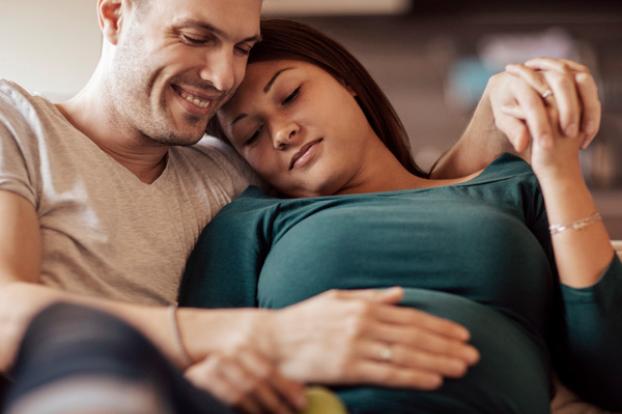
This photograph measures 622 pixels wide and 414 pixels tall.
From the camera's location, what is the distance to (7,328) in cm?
100

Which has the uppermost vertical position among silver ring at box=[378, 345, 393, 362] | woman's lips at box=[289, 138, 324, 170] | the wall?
woman's lips at box=[289, 138, 324, 170]

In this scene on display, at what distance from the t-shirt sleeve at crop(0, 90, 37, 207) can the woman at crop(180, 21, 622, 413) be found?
301 mm

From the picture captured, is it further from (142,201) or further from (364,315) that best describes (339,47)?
(364,315)

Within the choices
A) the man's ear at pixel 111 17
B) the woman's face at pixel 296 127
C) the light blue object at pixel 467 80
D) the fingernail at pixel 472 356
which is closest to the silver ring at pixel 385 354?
the fingernail at pixel 472 356

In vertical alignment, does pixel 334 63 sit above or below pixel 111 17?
below

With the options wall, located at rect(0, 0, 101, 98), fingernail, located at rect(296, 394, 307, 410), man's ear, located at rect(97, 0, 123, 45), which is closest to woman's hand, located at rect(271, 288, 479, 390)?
fingernail, located at rect(296, 394, 307, 410)

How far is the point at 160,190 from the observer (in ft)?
4.60

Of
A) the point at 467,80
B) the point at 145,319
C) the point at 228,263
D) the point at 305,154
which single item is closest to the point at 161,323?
the point at 145,319

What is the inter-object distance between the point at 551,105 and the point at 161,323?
69 cm

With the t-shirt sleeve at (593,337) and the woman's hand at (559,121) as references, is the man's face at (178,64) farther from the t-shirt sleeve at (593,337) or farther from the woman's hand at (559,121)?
the t-shirt sleeve at (593,337)

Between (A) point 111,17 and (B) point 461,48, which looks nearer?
(A) point 111,17

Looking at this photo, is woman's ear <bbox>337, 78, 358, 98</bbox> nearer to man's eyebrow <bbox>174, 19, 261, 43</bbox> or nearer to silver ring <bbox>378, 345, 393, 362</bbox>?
man's eyebrow <bbox>174, 19, 261, 43</bbox>

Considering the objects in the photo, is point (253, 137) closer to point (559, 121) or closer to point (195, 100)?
point (195, 100)

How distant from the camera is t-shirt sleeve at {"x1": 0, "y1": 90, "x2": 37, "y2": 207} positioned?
1180 mm
